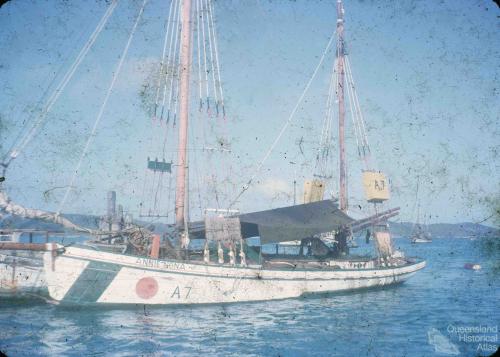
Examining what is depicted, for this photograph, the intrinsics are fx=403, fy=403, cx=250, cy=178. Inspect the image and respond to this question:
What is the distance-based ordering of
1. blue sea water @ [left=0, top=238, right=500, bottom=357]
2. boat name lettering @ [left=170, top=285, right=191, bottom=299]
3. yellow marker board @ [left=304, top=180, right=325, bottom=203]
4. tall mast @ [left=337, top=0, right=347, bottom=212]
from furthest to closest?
yellow marker board @ [left=304, top=180, right=325, bottom=203]
tall mast @ [left=337, top=0, right=347, bottom=212]
boat name lettering @ [left=170, top=285, right=191, bottom=299]
blue sea water @ [left=0, top=238, right=500, bottom=357]

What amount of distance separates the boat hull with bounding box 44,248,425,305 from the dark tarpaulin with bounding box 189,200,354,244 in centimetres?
172

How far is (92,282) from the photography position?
49.5ft

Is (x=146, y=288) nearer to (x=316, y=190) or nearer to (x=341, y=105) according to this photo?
(x=316, y=190)

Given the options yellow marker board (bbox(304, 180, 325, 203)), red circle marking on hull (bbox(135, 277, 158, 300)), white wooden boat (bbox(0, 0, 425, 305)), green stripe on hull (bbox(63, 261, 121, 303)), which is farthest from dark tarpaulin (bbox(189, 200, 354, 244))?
yellow marker board (bbox(304, 180, 325, 203))

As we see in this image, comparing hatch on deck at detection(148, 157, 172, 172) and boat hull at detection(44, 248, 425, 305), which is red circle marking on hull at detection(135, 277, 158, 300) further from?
hatch on deck at detection(148, 157, 172, 172)

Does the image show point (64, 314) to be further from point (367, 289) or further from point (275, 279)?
point (367, 289)

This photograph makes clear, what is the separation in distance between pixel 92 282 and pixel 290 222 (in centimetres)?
937

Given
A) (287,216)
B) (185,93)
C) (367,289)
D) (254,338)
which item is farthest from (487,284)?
(185,93)

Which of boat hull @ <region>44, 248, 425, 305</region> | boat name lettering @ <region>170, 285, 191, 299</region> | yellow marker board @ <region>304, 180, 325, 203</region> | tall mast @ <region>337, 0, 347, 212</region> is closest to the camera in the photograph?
boat hull @ <region>44, 248, 425, 305</region>

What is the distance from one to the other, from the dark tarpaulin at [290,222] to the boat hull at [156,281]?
1720 mm

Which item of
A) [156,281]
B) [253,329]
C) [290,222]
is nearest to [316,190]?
[290,222]

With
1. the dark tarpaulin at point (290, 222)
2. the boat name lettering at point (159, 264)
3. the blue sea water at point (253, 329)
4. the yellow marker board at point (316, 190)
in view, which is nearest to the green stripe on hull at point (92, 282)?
the blue sea water at point (253, 329)

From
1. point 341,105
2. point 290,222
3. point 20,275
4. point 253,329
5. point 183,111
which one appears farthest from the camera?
point 341,105

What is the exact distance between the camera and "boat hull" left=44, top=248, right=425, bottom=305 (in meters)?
14.9
